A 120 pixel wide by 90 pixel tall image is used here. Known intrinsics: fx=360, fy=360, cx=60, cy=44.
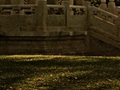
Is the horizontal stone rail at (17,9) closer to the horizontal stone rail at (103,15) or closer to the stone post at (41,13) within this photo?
the stone post at (41,13)

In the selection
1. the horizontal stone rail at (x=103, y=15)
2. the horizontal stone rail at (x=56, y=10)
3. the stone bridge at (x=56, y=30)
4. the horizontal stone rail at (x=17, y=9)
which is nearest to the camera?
the stone bridge at (x=56, y=30)

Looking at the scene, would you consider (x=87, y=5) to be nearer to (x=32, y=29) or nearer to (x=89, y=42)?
(x=89, y=42)

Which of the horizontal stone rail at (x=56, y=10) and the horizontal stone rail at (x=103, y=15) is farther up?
the horizontal stone rail at (x=56, y=10)

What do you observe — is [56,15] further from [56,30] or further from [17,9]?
[17,9]

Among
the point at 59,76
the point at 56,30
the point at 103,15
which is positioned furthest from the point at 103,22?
the point at 59,76

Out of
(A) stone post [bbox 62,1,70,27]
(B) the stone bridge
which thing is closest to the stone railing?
(B) the stone bridge

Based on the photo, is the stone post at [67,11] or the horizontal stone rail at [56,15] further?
the stone post at [67,11]

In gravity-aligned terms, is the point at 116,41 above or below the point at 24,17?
below

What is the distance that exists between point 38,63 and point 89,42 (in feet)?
26.4

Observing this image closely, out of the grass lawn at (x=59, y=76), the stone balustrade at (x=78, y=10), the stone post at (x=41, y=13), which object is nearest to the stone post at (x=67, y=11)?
the stone balustrade at (x=78, y=10)

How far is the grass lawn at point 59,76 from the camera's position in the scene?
8.80 meters

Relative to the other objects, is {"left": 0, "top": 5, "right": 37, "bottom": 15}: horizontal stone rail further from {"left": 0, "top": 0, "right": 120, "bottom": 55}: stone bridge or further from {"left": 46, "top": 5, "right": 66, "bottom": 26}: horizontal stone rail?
{"left": 46, "top": 5, "right": 66, "bottom": 26}: horizontal stone rail

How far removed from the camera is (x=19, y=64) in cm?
1233

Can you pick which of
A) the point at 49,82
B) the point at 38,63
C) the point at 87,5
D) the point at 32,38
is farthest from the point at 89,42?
the point at 49,82
